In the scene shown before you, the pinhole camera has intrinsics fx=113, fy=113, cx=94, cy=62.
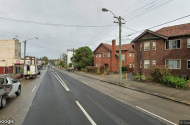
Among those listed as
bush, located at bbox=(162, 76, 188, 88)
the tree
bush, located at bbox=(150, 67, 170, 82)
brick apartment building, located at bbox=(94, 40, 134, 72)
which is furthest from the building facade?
bush, located at bbox=(162, 76, 188, 88)

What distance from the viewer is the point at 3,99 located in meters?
6.87

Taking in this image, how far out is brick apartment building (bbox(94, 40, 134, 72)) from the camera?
33375 millimetres

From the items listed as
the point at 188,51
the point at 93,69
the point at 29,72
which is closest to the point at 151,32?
the point at 188,51

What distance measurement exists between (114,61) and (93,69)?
6.69 meters

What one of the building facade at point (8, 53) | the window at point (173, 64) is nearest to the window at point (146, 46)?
the window at point (173, 64)

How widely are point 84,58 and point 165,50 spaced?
30.4m

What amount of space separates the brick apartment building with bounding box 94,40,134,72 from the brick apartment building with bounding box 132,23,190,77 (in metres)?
11.3

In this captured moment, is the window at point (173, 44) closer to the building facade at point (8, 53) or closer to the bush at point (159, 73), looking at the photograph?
the bush at point (159, 73)

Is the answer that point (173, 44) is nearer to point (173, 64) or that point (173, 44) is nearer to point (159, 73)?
point (173, 64)

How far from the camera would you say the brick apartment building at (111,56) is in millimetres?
33375

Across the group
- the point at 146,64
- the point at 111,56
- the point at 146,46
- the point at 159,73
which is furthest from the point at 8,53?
the point at 159,73

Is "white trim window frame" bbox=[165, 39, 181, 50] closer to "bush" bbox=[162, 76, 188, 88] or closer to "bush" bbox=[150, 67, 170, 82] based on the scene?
"bush" bbox=[150, 67, 170, 82]

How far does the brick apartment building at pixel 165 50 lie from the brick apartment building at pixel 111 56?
11276mm

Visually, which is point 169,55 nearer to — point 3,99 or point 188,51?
point 188,51
